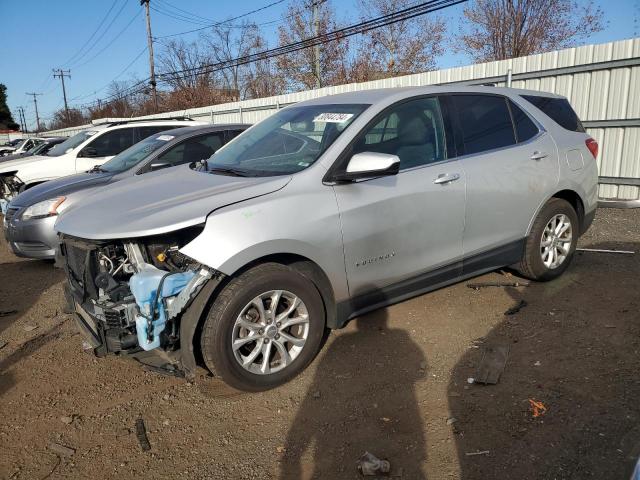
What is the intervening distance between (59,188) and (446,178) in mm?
4698

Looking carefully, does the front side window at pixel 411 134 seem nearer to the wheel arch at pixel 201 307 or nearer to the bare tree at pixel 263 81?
the wheel arch at pixel 201 307

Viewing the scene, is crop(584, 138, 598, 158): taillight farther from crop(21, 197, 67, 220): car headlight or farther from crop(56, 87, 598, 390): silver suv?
crop(21, 197, 67, 220): car headlight

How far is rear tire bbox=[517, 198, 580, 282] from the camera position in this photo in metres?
4.51

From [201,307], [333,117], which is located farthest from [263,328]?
[333,117]

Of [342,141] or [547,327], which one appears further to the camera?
[547,327]

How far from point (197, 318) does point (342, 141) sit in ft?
5.00

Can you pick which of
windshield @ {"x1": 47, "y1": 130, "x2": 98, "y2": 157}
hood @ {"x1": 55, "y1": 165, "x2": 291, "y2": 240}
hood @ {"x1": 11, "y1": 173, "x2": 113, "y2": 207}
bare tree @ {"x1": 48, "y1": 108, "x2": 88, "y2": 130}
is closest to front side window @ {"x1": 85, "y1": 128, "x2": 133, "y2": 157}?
windshield @ {"x1": 47, "y1": 130, "x2": 98, "y2": 157}

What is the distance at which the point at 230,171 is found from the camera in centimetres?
367

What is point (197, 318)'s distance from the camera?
2.83m

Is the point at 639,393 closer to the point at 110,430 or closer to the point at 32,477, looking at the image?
the point at 110,430

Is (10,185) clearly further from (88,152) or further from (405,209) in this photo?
(405,209)

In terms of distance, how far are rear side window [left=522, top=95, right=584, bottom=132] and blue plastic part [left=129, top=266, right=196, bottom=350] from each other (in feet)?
12.0

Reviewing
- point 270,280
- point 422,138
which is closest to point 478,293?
point 422,138

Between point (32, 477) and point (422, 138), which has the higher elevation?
point (422, 138)
